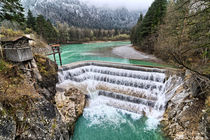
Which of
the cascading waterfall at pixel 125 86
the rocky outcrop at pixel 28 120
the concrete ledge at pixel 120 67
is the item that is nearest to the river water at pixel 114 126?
the cascading waterfall at pixel 125 86

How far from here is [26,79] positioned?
6523 millimetres

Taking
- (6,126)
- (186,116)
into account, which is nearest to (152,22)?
(186,116)

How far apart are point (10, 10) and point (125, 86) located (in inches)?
428

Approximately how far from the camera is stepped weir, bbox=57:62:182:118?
892 cm

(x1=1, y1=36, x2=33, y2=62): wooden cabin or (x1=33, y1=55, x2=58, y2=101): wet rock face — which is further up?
(x1=1, y1=36, x2=33, y2=62): wooden cabin

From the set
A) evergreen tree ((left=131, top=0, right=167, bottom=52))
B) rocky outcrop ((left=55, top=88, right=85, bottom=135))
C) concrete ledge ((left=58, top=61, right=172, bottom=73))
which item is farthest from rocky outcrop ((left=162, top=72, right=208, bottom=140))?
evergreen tree ((left=131, top=0, right=167, bottom=52))

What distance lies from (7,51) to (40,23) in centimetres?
2872

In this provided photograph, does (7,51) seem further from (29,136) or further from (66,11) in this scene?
(66,11)

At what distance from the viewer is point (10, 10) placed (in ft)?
21.2

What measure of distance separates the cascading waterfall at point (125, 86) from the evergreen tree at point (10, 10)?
20.1ft

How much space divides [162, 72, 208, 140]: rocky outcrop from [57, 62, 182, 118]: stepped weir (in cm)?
72

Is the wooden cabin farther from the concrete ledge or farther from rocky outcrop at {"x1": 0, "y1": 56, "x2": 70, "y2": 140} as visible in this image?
the concrete ledge

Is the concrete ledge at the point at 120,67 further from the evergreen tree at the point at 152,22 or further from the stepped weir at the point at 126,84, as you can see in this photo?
the evergreen tree at the point at 152,22

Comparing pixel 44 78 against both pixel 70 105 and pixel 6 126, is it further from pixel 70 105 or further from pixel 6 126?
pixel 6 126
